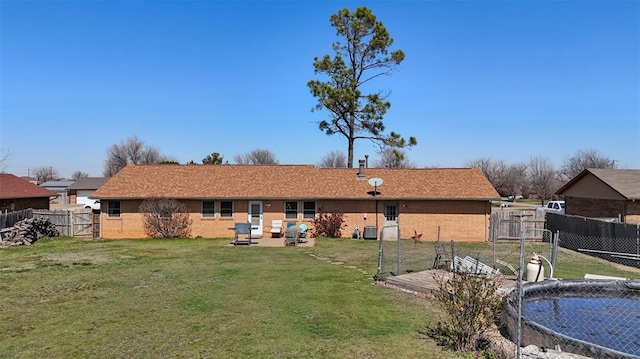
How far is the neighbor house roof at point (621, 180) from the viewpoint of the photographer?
22062mm

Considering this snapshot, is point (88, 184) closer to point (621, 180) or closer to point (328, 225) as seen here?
point (328, 225)

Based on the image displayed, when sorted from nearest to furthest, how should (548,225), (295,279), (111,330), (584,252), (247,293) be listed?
(111,330)
(247,293)
(295,279)
(584,252)
(548,225)

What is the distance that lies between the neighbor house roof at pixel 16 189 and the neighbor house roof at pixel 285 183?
11.1 m

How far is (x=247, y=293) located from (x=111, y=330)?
11.5ft

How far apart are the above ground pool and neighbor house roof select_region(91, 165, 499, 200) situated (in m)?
14.4

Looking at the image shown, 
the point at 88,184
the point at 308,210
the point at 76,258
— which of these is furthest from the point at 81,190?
the point at 76,258

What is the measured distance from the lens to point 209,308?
9211 mm

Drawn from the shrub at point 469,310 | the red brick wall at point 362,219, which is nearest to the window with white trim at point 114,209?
the red brick wall at point 362,219

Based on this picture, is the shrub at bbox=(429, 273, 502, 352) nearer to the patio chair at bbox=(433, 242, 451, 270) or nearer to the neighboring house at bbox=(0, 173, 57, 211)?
the patio chair at bbox=(433, 242, 451, 270)

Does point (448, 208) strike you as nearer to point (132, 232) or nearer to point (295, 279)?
point (295, 279)

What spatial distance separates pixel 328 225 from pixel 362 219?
2.05m

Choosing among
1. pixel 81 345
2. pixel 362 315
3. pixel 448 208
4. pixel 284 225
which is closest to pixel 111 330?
pixel 81 345

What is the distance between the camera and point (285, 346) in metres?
6.91

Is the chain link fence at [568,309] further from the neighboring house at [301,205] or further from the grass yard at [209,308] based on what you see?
the neighboring house at [301,205]
